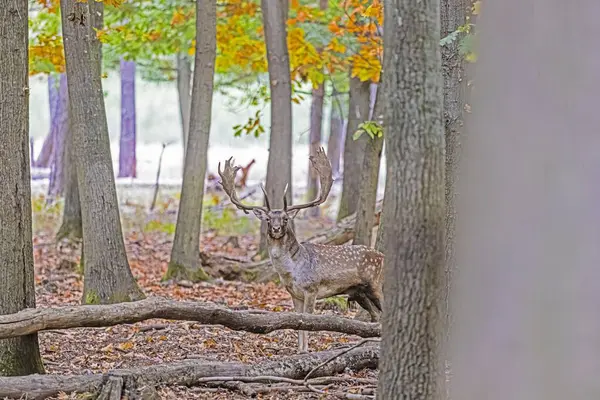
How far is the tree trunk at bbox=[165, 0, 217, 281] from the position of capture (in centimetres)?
1355

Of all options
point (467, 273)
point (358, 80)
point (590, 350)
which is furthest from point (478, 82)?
point (358, 80)

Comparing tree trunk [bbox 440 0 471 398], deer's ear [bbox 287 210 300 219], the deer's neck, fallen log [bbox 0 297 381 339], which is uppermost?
tree trunk [bbox 440 0 471 398]

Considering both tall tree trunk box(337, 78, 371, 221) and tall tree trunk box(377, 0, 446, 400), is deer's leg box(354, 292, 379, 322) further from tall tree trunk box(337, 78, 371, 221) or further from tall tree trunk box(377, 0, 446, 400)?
tall tree trunk box(337, 78, 371, 221)

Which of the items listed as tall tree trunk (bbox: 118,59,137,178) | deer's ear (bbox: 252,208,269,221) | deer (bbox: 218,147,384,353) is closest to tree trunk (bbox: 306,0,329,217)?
tall tree trunk (bbox: 118,59,137,178)

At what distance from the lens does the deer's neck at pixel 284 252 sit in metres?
10.6

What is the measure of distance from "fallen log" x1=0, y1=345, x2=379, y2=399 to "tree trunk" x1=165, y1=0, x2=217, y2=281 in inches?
225

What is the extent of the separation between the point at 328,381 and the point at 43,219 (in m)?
14.4

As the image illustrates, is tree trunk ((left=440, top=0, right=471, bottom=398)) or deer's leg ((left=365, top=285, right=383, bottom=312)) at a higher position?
tree trunk ((left=440, top=0, right=471, bottom=398))

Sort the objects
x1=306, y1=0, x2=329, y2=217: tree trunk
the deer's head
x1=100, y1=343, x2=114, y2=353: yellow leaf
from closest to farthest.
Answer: x1=100, y1=343, x2=114, y2=353: yellow leaf → the deer's head → x1=306, y1=0, x2=329, y2=217: tree trunk

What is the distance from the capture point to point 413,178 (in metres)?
5.21

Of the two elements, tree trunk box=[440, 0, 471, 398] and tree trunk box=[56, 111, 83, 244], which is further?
tree trunk box=[56, 111, 83, 244]

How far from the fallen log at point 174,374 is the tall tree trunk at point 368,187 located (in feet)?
17.9

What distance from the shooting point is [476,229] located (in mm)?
4422

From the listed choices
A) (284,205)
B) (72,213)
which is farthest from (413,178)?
(72,213)
